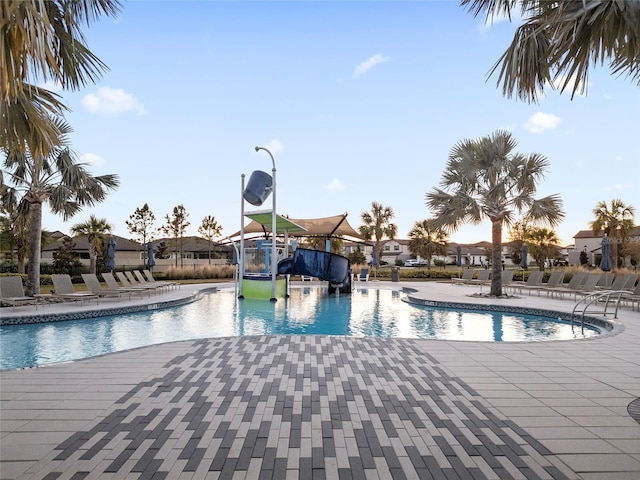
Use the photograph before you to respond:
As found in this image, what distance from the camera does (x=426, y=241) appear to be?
3791cm

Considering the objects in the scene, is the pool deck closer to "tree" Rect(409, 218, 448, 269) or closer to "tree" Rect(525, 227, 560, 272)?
"tree" Rect(409, 218, 448, 269)

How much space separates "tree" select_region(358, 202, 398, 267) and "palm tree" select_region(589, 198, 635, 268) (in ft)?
50.4

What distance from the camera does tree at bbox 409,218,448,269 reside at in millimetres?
37453

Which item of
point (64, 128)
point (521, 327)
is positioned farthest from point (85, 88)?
point (64, 128)

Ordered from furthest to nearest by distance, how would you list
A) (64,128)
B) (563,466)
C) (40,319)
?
(64,128), (40,319), (563,466)

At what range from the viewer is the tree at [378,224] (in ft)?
117

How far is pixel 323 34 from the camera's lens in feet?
37.0

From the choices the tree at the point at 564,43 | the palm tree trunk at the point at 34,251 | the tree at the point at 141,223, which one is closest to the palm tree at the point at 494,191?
the tree at the point at 564,43

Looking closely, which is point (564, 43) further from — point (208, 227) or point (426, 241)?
point (208, 227)

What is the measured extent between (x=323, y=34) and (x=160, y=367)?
32.6 feet

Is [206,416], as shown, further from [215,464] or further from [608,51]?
[608,51]

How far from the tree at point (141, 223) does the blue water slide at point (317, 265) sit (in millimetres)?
26849

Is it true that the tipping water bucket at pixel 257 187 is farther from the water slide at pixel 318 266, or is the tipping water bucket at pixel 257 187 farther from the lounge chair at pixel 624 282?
the lounge chair at pixel 624 282

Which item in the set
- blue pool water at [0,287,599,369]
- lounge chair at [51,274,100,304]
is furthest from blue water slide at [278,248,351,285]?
lounge chair at [51,274,100,304]
